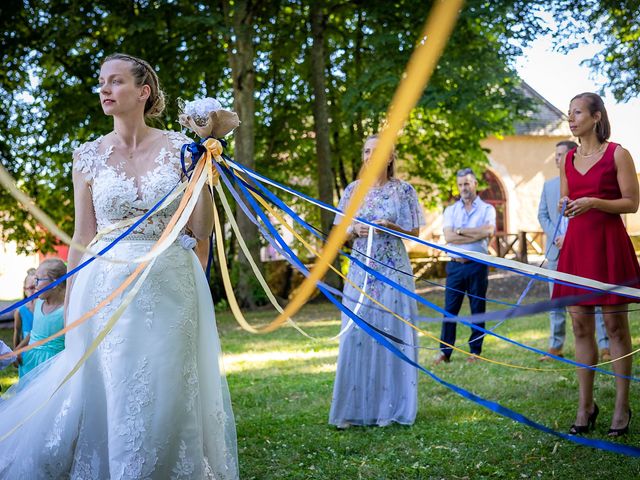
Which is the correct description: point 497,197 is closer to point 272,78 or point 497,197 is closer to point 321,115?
point 272,78

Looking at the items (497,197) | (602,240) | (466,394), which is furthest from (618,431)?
(497,197)

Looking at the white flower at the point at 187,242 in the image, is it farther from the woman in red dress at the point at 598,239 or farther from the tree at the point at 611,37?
the tree at the point at 611,37

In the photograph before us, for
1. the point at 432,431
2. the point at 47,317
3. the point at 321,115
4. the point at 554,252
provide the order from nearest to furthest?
the point at 47,317 < the point at 432,431 < the point at 554,252 < the point at 321,115

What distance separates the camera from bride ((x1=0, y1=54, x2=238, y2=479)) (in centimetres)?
339

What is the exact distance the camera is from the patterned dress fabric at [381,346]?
5566 mm

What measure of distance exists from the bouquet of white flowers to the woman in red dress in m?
2.37

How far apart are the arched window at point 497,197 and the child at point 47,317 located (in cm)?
2753

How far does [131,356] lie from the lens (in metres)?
3.42

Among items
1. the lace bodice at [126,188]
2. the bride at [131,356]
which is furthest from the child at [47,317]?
the lace bodice at [126,188]

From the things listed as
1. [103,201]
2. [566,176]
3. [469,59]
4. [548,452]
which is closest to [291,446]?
[548,452]

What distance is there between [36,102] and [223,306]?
659cm

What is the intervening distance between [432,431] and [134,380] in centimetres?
256

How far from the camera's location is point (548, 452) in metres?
4.51

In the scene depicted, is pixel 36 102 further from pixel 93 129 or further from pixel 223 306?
pixel 223 306
